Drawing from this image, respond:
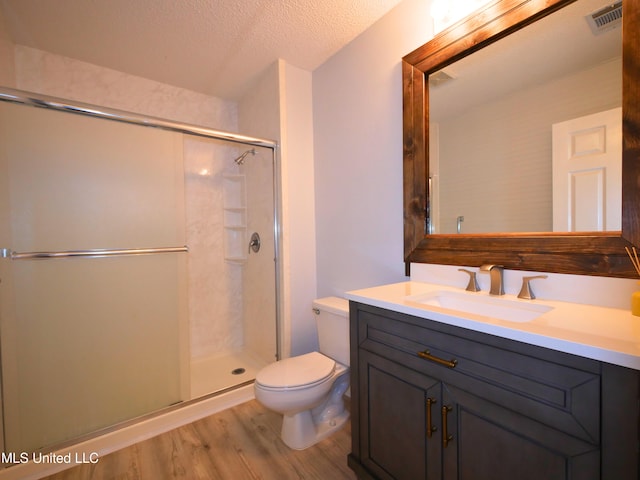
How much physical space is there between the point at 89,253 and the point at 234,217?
1278 mm

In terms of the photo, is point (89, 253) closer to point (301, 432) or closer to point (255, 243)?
point (255, 243)

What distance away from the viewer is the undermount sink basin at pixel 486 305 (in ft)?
3.47

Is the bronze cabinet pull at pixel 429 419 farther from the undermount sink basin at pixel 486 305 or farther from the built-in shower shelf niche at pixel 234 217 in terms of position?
the built-in shower shelf niche at pixel 234 217

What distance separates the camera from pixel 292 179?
2182 millimetres

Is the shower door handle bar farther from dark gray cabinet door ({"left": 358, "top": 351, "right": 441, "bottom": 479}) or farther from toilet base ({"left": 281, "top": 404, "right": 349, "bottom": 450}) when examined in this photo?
dark gray cabinet door ({"left": 358, "top": 351, "right": 441, "bottom": 479})

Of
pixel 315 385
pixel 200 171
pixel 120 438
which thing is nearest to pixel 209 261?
pixel 200 171

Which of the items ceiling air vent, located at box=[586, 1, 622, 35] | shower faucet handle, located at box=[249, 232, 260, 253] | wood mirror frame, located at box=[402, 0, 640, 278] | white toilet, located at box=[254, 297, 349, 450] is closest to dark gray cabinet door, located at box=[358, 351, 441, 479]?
white toilet, located at box=[254, 297, 349, 450]

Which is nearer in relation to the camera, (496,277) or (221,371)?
(496,277)

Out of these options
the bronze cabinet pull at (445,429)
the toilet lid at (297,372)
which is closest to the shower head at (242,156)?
the toilet lid at (297,372)

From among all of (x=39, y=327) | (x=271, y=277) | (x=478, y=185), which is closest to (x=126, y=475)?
(x=39, y=327)

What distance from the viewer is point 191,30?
1763mm

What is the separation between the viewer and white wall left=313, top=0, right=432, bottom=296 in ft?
5.35

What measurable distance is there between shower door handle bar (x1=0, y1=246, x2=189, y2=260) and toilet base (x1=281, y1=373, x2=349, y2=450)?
120 cm

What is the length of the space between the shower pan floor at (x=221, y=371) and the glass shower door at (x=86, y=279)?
0.28 meters
